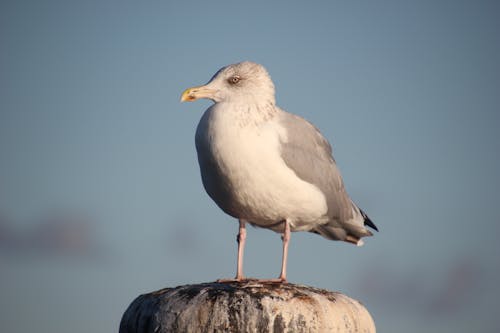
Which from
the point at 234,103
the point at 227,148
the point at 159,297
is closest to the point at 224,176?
the point at 227,148

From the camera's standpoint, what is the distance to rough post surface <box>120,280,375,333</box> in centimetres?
817

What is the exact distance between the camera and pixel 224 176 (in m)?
9.17

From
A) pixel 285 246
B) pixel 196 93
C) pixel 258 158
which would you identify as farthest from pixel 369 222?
pixel 196 93

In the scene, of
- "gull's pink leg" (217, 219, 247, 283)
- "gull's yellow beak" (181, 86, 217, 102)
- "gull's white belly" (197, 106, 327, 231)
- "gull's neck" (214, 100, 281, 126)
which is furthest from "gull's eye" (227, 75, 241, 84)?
"gull's pink leg" (217, 219, 247, 283)

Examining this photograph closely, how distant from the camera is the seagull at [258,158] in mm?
9141

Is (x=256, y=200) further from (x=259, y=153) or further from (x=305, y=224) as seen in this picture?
(x=305, y=224)

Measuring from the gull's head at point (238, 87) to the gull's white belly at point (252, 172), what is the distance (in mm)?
381

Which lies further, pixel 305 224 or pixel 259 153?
pixel 305 224

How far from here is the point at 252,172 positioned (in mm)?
9102

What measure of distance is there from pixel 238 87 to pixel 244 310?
9.99 feet

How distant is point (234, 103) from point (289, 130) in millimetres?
809

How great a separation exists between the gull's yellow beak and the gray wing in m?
0.98

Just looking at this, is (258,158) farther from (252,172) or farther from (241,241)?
(241,241)

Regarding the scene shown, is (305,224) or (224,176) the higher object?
(224,176)
